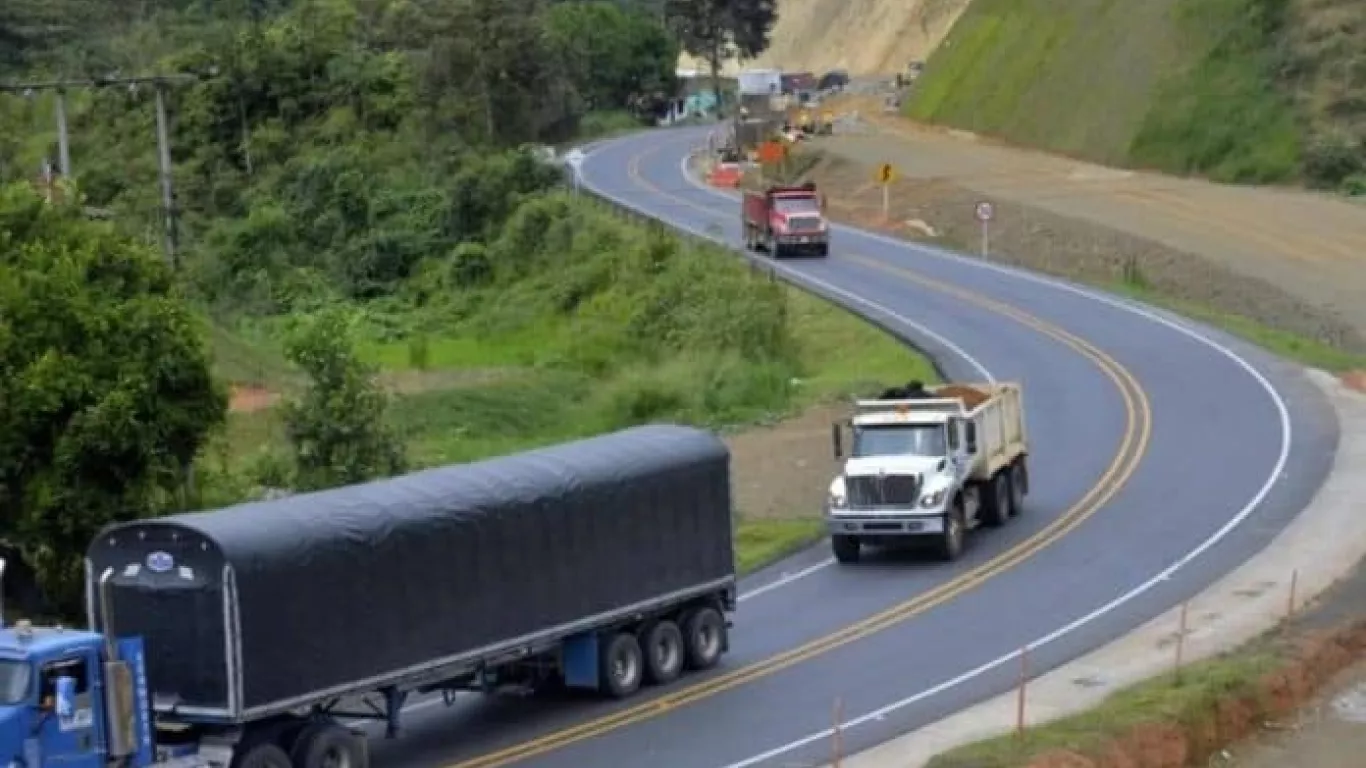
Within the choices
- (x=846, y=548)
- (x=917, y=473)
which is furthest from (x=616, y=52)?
(x=917, y=473)

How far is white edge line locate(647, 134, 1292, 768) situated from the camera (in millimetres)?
27922

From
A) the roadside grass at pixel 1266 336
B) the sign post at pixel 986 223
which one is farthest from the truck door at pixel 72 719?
the sign post at pixel 986 223

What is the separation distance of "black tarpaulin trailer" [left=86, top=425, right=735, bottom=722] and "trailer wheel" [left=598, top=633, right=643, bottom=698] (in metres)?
0.45

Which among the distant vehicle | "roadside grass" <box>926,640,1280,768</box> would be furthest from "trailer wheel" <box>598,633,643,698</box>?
the distant vehicle

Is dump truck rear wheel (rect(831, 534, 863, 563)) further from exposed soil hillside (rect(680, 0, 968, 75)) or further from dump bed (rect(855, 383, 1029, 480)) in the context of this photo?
exposed soil hillside (rect(680, 0, 968, 75))

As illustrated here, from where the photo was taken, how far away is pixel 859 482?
37312mm

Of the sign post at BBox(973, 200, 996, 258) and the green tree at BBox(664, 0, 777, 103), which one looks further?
the green tree at BBox(664, 0, 777, 103)

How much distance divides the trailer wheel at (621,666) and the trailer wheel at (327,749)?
4.79 metres

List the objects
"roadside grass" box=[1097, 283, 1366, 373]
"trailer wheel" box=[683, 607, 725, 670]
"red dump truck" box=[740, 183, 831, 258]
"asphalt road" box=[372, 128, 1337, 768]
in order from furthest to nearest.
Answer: "red dump truck" box=[740, 183, 831, 258] → "roadside grass" box=[1097, 283, 1366, 373] → "trailer wheel" box=[683, 607, 725, 670] → "asphalt road" box=[372, 128, 1337, 768]

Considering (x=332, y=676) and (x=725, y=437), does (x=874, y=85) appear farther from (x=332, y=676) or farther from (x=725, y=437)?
(x=332, y=676)

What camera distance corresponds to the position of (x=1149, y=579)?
36.1 m

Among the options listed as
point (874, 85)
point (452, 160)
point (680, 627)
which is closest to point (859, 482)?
point (680, 627)

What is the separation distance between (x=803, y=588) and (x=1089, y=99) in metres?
76.0

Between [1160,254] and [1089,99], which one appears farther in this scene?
[1089,99]
